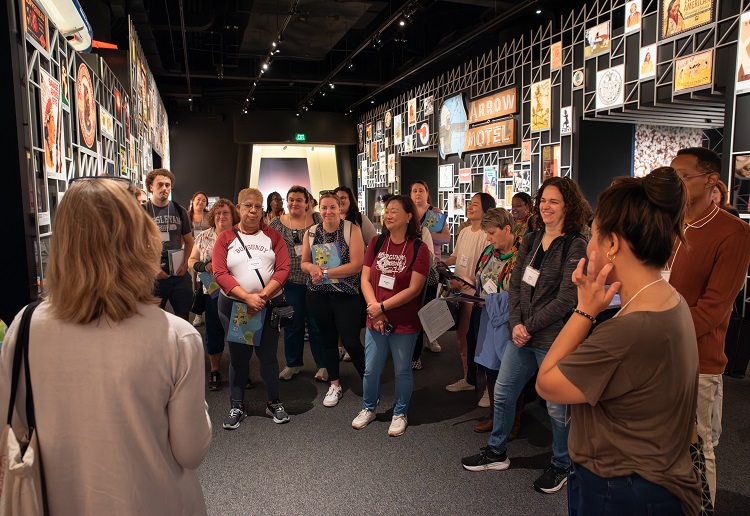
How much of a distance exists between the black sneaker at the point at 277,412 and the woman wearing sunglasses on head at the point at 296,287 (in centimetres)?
66

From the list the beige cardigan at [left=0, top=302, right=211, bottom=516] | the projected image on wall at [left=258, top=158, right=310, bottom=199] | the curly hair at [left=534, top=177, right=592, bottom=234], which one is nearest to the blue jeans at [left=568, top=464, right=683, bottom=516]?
the beige cardigan at [left=0, top=302, right=211, bottom=516]

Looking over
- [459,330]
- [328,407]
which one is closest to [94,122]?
[328,407]

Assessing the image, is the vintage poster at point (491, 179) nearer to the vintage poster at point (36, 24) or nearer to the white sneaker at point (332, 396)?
the white sneaker at point (332, 396)

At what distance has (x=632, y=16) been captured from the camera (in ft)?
20.9

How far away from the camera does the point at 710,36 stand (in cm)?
539

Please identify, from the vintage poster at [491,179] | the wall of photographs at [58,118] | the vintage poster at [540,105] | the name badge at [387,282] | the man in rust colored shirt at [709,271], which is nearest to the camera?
the man in rust colored shirt at [709,271]

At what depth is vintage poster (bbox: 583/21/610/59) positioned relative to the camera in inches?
269

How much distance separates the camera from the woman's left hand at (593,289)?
4.01 ft

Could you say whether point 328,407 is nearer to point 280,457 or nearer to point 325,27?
point 280,457

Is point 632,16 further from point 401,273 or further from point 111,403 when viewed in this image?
point 111,403

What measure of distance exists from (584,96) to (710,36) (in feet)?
6.45

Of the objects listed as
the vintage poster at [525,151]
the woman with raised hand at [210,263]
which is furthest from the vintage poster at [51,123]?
the vintage poster at [525,151]

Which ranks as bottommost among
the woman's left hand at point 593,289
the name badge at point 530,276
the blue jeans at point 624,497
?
the blue jeans at point 624,497

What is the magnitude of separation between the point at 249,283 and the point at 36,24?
176cm
